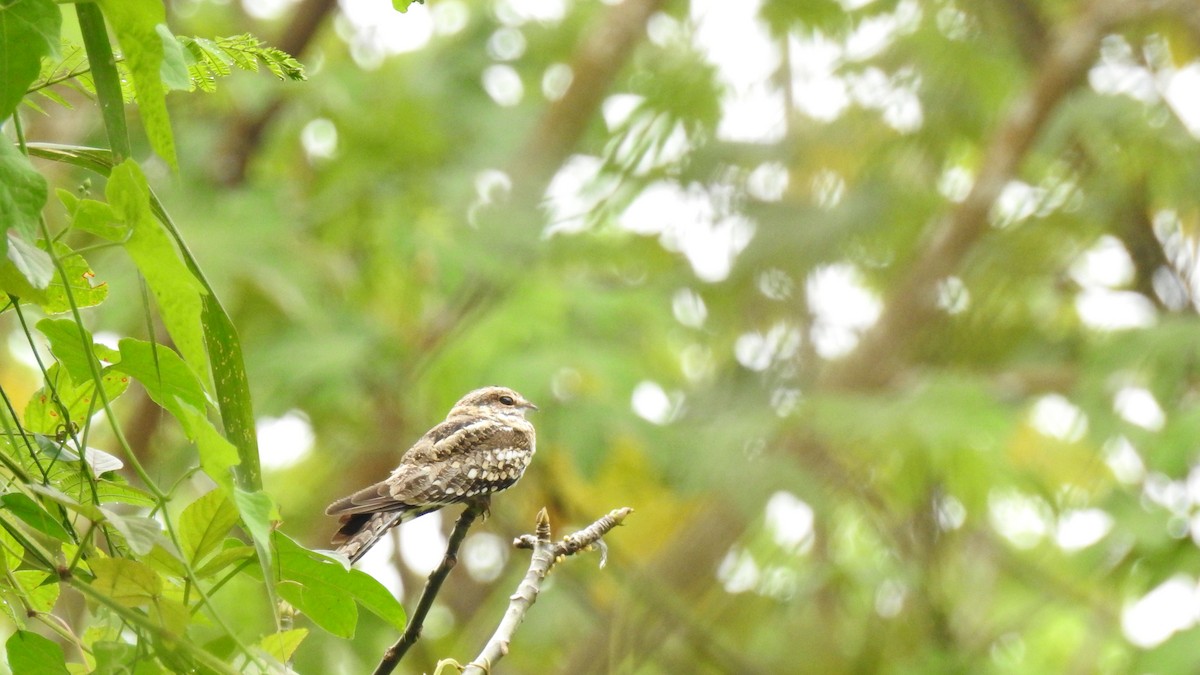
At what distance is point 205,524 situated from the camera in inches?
69.9

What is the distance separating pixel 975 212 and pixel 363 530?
6.78m

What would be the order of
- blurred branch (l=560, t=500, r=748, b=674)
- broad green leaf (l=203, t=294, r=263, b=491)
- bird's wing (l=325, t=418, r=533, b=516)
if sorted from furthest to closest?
blurred branch (l=560, t=500, r=748, b=674), bird's wing (l=325, t=418, r=533, b=516), broad green leaf (l=203, t=294, r=263, b=491)

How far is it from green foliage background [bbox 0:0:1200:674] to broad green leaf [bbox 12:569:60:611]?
319cm

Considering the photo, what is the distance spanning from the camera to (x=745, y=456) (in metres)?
6.94

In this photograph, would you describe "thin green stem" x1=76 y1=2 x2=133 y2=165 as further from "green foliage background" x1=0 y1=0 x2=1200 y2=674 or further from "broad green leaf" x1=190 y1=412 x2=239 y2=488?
"green foliage background" x1=0 y1=0 x2=1200 y2=674

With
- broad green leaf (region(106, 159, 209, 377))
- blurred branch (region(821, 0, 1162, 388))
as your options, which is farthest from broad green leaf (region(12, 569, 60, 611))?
blurred branch (region(821, 0, 1162, 388))

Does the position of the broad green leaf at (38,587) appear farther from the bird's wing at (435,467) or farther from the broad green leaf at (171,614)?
the bird's wing at (435,467)

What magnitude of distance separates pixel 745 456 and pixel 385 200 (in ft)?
9.25

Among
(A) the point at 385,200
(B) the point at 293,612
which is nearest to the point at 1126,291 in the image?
(A) the point at 385,200

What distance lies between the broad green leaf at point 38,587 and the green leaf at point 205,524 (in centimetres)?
27

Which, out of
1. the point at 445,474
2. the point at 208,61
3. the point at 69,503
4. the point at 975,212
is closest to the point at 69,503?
the point at 69,503

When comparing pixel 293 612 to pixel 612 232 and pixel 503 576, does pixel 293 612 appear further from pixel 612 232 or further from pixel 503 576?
pixel 612 232

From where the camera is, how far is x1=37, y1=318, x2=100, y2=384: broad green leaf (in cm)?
182

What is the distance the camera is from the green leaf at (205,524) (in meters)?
1.75
